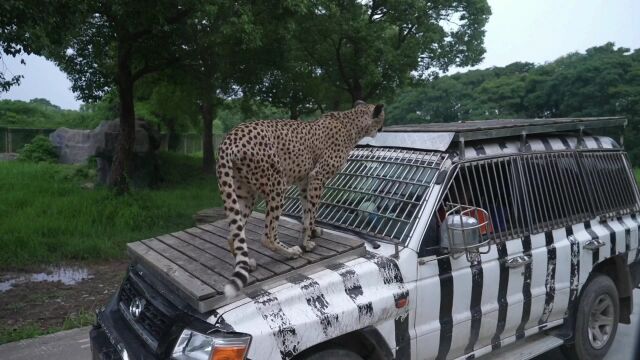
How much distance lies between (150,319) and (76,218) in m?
7.16

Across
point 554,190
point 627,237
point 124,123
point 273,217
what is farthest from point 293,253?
point 124,123

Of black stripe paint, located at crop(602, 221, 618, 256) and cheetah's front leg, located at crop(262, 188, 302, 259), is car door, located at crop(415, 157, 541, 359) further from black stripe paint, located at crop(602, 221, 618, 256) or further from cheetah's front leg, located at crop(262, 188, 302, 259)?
black stripe paint, located at crop(602, 221, 618, 256)

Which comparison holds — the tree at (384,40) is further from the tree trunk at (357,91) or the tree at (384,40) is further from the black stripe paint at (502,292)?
the black stripe paint at (502,292)

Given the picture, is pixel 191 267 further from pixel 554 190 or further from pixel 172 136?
pixel 172 136

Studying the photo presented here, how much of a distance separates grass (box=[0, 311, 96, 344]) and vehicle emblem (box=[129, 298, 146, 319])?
2.31m

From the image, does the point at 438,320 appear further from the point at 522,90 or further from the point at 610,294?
the point at 522,90

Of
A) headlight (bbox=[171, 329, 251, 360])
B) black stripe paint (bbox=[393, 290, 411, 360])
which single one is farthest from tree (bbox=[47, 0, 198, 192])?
headlight (bbox=[171, 329, 251, 360])

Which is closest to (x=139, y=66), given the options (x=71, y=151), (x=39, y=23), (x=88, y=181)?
(x=88, y=181)

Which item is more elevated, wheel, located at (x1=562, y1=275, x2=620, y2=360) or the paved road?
wheel, located at (x1=562, y1=275, x2=620, y2=360)

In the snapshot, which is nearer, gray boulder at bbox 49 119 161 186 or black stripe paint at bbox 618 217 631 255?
black stripe paint at bbox 618 217 631 255

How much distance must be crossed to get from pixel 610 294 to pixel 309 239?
9.12ft

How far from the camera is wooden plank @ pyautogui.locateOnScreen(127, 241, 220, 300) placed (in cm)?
256

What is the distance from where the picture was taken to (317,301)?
2.64m

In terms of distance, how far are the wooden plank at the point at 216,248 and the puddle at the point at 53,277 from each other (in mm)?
3513
